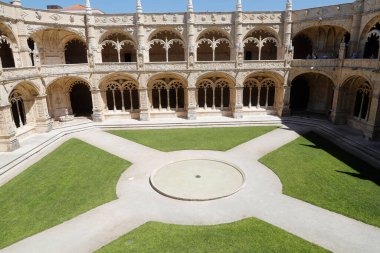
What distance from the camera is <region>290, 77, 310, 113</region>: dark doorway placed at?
97.9ft

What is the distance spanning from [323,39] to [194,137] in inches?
662

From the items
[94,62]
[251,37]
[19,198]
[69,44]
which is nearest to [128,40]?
[94,62]

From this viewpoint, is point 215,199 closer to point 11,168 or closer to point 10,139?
point 11,168

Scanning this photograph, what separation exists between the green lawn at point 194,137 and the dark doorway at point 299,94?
25.7 ft

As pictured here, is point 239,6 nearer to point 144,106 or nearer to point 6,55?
point 144,106

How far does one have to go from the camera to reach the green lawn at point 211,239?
31.0 ft

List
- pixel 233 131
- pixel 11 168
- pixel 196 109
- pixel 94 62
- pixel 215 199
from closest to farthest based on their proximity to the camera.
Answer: pixel 215 199, pixel 11 168, pixel 233 131, pixel 94 62, pixel 196 109

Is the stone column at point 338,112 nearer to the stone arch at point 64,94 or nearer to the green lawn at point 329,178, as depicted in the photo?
the green lawn at point 329,178

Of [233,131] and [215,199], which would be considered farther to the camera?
[233,131]

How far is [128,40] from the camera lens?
1065 inches

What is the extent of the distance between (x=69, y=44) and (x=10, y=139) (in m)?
14.0

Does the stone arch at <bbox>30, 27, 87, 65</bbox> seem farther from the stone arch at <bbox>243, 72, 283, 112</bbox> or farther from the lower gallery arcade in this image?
the stone arch at <bbox>243, 72, 283, 112</bbox>

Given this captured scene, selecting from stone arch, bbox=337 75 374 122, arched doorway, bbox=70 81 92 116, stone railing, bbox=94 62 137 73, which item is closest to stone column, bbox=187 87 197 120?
stone railing, bbox=94 62 137 73

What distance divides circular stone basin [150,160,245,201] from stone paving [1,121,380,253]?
0.35m
